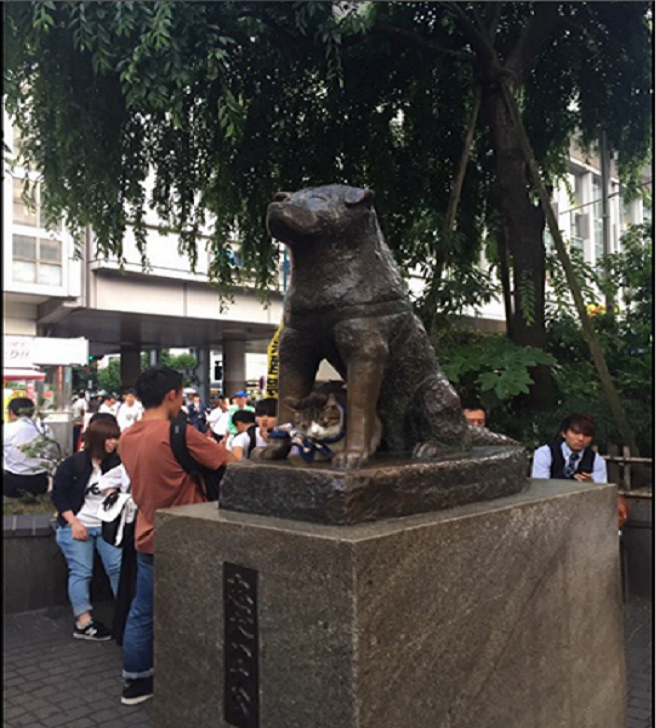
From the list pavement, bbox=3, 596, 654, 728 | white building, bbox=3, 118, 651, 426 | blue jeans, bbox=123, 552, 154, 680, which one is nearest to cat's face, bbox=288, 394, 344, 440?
blue jeans, bbox=123, 552, 154, 680

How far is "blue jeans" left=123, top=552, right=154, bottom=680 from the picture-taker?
12.8ft

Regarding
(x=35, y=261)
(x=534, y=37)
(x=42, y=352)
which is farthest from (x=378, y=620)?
(x=35, y=261)

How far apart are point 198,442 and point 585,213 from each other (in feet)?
87.9

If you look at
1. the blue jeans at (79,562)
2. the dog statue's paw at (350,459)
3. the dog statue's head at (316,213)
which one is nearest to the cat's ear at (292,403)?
the dog statue's paw at (350,459)

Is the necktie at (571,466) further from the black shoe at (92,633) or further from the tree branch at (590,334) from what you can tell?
the black shoe at (92,633)

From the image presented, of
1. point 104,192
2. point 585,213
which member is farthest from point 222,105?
point 585,213

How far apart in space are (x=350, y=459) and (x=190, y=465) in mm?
1547

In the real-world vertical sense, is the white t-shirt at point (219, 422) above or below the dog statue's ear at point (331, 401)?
below

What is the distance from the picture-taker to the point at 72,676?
443 cm

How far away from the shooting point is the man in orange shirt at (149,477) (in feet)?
12.0

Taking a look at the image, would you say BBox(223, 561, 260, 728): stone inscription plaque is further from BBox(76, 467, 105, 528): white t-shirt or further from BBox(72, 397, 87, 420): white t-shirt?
BBox(72, 397, 87, 420): white t-shirt

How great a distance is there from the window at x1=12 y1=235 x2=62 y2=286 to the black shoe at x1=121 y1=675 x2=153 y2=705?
15631mm

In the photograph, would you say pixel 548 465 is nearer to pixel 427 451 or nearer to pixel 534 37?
pixel 427 451

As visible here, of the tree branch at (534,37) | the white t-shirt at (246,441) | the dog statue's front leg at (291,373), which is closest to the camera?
the dog statue's front leg at (291,373)
